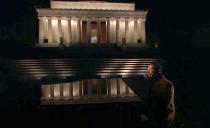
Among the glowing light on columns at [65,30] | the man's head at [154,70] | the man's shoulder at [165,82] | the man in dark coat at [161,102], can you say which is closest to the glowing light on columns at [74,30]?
the glowing light on columns at [65,30]

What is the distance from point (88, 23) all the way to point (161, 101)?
93.3 feet

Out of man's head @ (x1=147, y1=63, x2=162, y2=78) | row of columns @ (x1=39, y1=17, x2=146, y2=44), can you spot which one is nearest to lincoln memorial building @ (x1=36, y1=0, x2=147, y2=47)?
row of columns @ (x1=39, y1=17, x2=146, y2=44)

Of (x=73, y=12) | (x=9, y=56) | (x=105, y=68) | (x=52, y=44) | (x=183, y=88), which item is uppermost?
(x=73, y=12)

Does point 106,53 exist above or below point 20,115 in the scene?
above

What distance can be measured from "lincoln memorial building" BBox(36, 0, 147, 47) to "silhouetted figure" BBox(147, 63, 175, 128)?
86.3 ft

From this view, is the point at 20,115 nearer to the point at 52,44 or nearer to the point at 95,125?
the point at 95,125

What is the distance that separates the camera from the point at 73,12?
30234mm

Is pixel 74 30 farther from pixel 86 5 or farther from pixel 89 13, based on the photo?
pixel 86 5

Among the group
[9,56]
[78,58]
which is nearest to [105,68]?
[78,58]

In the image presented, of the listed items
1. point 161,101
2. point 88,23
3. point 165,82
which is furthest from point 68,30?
point 161,101

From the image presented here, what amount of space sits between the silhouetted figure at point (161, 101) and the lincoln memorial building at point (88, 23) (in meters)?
26.3

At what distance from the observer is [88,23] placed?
31.7 m

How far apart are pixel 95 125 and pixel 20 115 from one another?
2.04 meters

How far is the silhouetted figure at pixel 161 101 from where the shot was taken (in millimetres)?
4488
